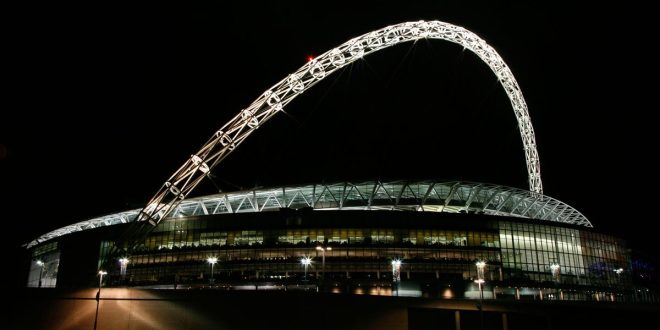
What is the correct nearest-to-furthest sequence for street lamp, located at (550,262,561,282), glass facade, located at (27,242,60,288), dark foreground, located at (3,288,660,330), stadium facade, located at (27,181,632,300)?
dark foreground, located at (3,288,660,330), stadium facade, located at (27,181,632,300), street lamp, located at (550,262,561,282), glass facade, located at (27,242,60,288)

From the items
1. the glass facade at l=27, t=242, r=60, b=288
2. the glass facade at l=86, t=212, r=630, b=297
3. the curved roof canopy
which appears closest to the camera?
the glass facade at l=86, t=212, r=630, b=297

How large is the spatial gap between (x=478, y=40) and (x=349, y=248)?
30621 mm

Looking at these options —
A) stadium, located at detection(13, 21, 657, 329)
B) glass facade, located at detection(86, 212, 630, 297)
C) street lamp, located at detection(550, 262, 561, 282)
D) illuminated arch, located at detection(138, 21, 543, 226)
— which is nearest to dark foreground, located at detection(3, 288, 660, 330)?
stadium, located at detection(13, 21, 657, 329)

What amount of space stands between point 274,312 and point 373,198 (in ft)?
112

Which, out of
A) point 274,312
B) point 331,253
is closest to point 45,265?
point 331,253

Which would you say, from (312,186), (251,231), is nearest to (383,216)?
(312,186)

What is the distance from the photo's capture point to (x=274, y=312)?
43.3 metres

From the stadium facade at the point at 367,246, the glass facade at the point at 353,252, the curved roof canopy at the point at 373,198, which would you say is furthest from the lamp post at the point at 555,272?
the curved roof canopy at the point at 373,198

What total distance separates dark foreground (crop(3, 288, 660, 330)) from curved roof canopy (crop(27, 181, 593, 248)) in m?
29.0

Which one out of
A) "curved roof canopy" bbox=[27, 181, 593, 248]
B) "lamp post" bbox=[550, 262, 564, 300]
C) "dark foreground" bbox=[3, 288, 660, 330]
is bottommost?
"dark foreground" bbox=[3, 288, 660, 330]

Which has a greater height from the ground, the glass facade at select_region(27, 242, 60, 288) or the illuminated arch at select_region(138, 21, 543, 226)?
the illuminated arch at select_region(138, 21, 543, 226)

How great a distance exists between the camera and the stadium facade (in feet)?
216

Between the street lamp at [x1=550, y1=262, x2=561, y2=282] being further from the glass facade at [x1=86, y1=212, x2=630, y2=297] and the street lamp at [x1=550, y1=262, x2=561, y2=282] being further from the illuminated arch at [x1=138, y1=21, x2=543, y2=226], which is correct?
the illuminated arch at [x1=138, y1=21, x2=543, y2=226]

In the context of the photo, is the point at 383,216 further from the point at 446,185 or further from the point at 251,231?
the point at 251,231
